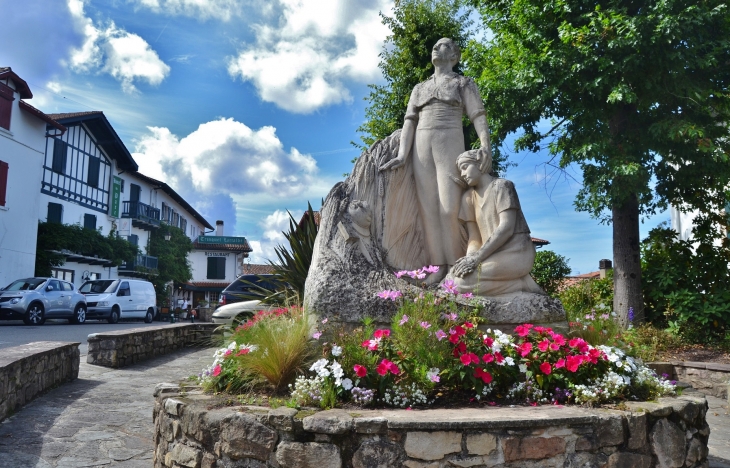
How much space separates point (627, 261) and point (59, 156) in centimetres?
2355

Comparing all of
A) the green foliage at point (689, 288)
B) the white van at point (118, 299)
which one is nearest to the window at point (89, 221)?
the white van at point (118, 299)

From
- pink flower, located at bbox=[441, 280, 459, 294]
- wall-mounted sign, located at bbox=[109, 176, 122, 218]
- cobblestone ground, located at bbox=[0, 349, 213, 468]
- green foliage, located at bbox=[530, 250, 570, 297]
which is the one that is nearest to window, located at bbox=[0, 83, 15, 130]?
wall-mounted sign, located at bbox=[109, 176, 122, 218]

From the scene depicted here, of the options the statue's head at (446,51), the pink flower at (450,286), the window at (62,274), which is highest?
the statue's head at (446,51)

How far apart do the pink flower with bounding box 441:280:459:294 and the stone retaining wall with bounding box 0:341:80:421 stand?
3557 mm

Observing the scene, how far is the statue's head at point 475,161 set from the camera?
508cm

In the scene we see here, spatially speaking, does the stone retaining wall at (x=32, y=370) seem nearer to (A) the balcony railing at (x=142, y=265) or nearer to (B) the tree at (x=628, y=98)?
(B) the tree at (x=628, y=98)

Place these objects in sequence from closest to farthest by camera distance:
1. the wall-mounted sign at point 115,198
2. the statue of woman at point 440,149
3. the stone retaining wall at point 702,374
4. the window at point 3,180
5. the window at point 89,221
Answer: the statue of woman at point 440,149, the stone retaining wall at point 702,374, the window at point 3,180, the window at point 89,221, the wall-mounted sign at point 115,198

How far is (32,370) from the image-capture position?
5723 millimetres

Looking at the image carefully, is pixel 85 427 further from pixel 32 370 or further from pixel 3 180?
pixel 3 180

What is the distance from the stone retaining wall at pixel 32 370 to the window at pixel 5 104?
1741 cm

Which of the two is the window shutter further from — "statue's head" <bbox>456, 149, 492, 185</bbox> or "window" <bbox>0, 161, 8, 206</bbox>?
"statue's head" <bbox>456, 149, 492, 185</bbox>

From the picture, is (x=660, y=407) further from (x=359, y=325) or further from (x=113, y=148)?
(x=113, y=148)

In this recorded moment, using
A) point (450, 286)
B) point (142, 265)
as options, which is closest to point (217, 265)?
point (142, 265)

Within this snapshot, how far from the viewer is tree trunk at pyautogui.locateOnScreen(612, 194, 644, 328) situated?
9531 millimetres
